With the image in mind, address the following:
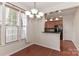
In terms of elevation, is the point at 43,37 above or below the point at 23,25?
below

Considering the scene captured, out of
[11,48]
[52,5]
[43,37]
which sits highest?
[52,5]

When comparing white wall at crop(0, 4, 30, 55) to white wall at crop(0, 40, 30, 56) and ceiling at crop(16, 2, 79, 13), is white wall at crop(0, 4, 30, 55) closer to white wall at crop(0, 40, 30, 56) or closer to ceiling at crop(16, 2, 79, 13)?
white wall at crop(0, 40, 30, 56)

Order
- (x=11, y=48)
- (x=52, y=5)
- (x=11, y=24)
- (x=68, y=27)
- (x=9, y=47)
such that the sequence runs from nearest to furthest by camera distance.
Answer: (x=9, y=47) < (x=11, y=48) < (x=11, y=24) < (x=52, y=5) < (x=68, y=27)

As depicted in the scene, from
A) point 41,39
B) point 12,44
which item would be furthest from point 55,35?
point 12,44

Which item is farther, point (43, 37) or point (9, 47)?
point (43, 37)

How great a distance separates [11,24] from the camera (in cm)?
443

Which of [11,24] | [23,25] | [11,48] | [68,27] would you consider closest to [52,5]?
[23,25]

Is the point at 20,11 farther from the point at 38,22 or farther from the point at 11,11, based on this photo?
the point at 38,22

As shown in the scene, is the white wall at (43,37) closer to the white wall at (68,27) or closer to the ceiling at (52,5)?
the ceiling at (52,5)

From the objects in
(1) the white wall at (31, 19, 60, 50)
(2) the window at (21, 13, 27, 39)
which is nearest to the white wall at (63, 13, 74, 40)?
(1) the white wall at (31, 19, 60, 50)

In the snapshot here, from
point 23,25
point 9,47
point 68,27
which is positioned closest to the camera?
point 9,47

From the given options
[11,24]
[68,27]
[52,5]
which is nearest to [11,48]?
[11,24]

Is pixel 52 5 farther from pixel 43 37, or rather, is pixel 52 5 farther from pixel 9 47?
pixel 9 47

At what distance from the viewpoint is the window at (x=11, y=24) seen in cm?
413
